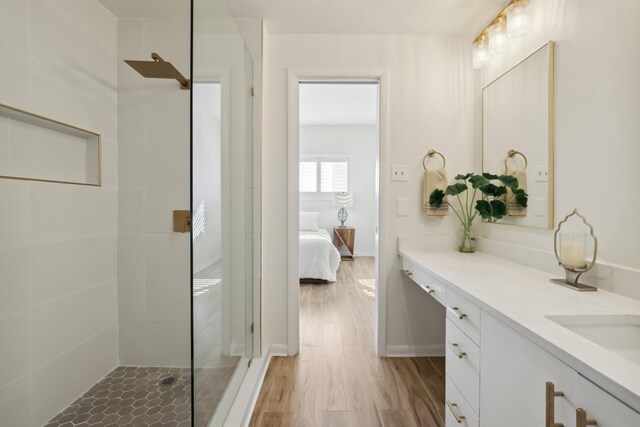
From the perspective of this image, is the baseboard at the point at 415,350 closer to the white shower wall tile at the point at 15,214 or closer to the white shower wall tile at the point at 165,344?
the white shower wall tile at the point at 165,344

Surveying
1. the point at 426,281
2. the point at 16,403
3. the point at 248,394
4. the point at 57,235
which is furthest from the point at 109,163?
the point at 426,281

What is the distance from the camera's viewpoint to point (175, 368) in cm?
204

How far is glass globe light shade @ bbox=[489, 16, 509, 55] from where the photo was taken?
1819 mm

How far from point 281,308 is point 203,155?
1487 millimetres

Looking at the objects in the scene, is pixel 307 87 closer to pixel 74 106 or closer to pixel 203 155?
pixel 74 106

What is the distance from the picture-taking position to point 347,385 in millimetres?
1850

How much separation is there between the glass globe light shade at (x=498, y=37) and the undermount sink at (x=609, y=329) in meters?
1.62

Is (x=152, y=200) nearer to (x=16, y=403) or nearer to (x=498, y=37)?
(x=16, y=403)

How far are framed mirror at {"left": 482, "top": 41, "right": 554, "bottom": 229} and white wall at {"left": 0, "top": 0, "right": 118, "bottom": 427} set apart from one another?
2.52 m

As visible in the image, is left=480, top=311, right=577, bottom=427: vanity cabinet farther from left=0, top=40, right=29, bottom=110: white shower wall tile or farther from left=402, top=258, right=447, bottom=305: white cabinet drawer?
left=0, top=40, right=29, bottom=110: white shower wall tile

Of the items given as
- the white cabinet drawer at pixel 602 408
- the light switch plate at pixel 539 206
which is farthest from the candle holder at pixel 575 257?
the white cabinet drawer at pixel 602 408

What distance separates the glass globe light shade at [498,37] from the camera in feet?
5.97

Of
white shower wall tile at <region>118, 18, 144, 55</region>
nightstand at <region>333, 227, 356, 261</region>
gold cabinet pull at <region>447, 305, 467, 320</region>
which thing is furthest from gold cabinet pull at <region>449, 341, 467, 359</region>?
nightstand at <region>333, 227, 356, 261</region>

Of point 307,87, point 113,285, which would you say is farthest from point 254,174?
point 307,87
